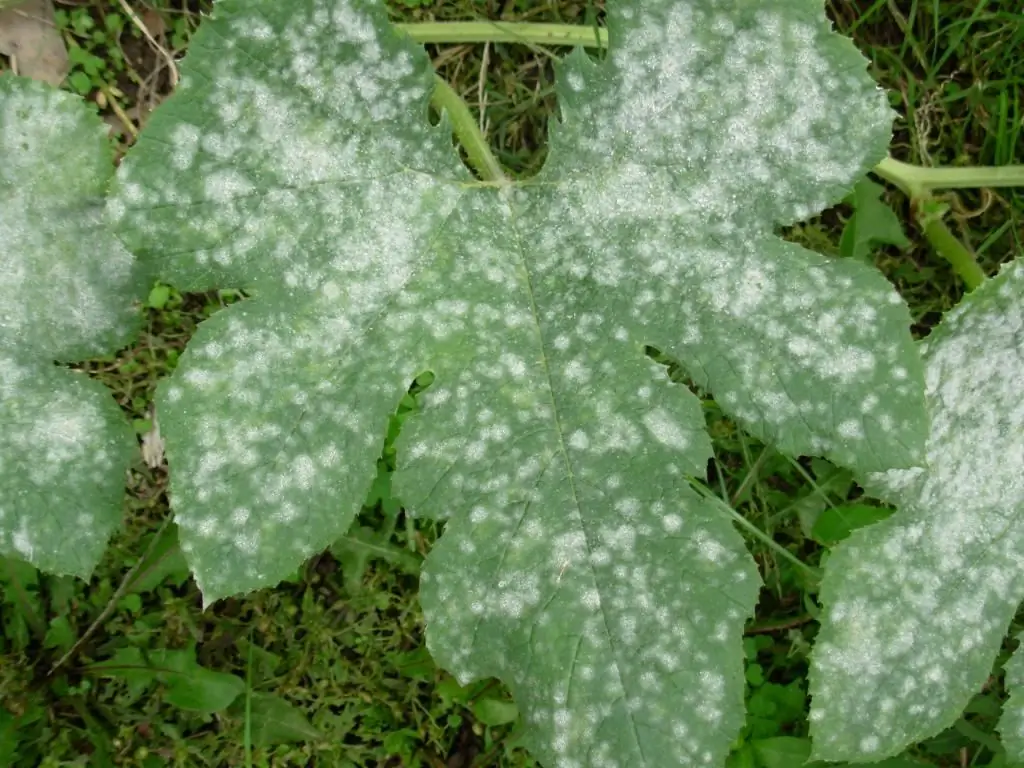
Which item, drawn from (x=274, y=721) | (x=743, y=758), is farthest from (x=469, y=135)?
(x=743, y=758)

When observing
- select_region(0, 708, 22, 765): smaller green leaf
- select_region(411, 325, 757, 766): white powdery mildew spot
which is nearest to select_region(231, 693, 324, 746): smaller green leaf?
select_region(0, 708, 22, 765): smaller green leaf

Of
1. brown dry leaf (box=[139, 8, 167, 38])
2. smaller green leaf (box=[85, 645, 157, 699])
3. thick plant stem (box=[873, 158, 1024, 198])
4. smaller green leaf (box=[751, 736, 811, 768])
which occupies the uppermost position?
thick plant stem (box=[873, 158, 1024, 198])

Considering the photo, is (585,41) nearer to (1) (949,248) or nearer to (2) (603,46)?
(2) (603,46)

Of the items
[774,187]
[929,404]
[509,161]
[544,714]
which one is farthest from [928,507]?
[509,161]

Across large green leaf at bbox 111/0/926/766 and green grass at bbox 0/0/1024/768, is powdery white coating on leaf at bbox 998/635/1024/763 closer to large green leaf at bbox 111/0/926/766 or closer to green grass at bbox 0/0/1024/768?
green grass at bbox 0/0/1024/768

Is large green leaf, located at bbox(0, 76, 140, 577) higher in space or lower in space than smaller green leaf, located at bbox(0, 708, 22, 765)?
higher

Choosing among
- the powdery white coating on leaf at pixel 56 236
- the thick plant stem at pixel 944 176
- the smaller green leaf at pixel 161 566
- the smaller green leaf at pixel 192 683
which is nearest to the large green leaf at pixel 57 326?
the powdery white coating on leaf at pixel 56 236

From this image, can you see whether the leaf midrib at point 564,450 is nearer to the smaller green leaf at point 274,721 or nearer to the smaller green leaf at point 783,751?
the smaller green leaf at point 783,751
